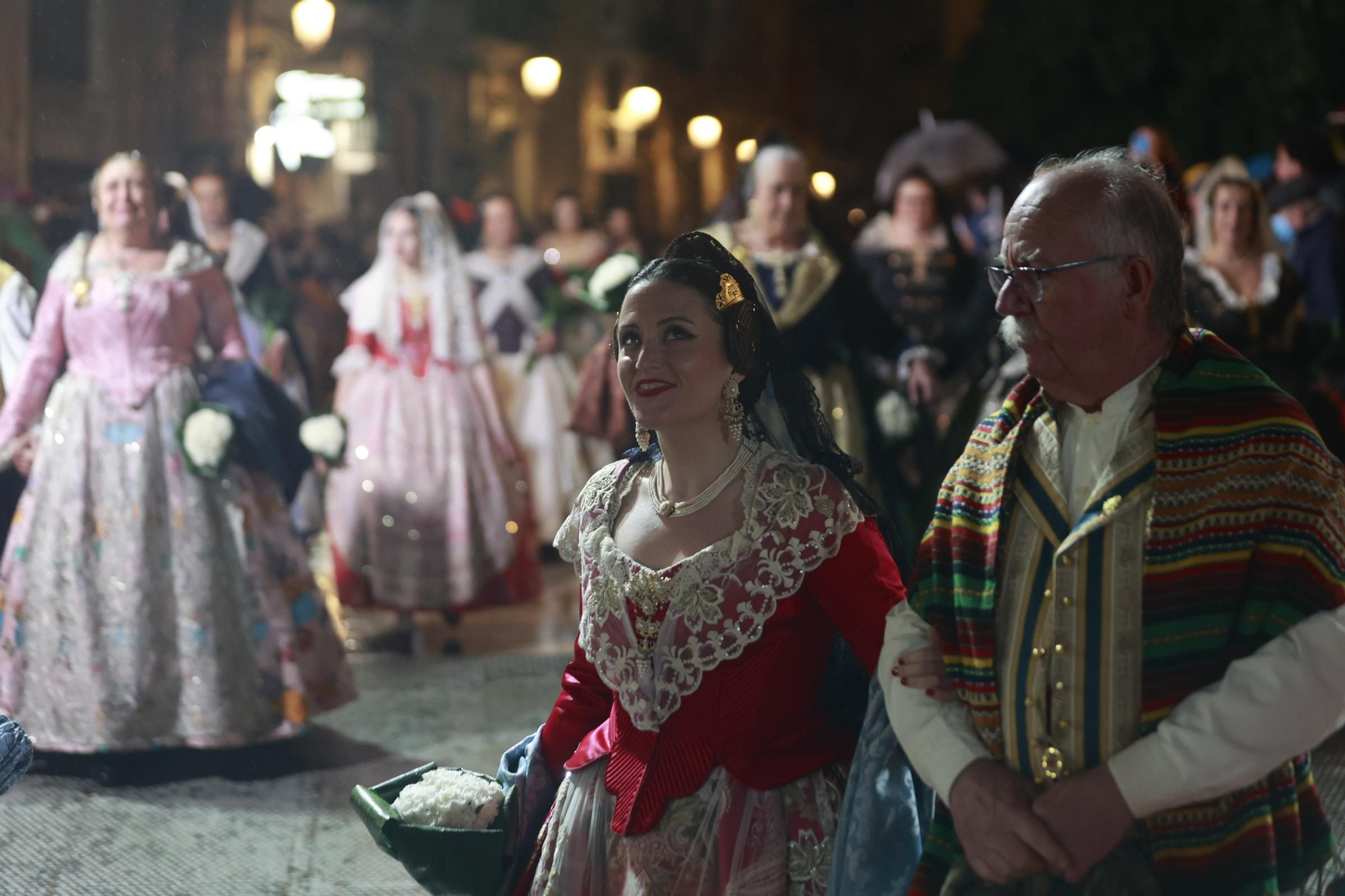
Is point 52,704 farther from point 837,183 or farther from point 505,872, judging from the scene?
point 837,183

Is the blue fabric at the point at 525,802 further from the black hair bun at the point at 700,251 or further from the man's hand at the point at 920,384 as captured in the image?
the man's hand at the point at 920,384

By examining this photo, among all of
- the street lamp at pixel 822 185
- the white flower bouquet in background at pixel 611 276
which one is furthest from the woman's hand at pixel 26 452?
the street lamp at pixel 822 185

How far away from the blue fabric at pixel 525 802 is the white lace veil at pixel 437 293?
4.15 meters

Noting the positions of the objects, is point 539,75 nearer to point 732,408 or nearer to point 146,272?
point 146,272

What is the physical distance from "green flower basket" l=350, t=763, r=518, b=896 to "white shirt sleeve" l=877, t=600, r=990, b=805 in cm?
72

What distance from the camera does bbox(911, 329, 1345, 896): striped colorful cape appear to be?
1.61 meters

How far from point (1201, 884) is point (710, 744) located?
0.78 meters

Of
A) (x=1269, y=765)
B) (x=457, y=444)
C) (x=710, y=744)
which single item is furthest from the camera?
(x=457, y=444)

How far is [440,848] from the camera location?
2199mm

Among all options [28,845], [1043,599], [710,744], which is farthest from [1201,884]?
[28,845]

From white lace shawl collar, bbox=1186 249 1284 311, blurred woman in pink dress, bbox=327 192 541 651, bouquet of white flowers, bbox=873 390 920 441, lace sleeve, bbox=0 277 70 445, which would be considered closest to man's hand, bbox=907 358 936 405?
bouquet of white flowers, bbox=873 390 920 441

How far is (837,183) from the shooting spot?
2053 centimetres

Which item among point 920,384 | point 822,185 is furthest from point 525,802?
point 822,185

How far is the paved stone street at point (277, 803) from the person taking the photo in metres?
3.52
